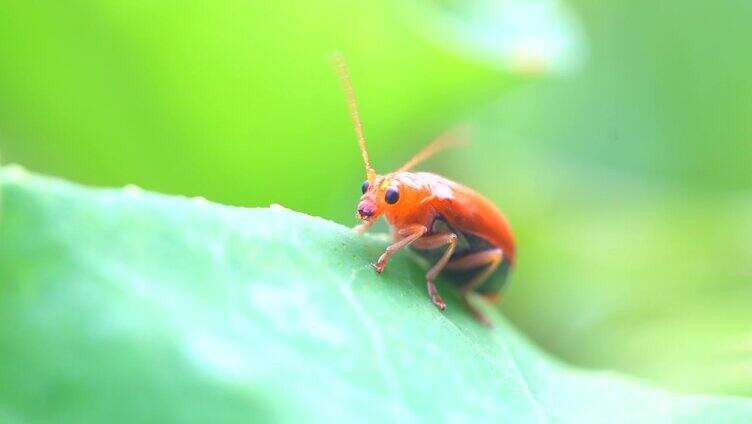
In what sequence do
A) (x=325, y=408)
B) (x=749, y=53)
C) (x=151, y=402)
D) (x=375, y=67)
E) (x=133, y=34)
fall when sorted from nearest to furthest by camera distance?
(x=151, y=402)
(x=325, y=408)
(x=133, y=34)
(x=375, y=67)
(x=749, y=53)

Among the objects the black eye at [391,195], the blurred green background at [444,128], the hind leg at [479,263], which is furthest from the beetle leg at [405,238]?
the blurred green background at [444,128]

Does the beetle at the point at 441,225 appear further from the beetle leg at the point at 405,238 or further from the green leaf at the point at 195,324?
the green leaf at the point at 195,324

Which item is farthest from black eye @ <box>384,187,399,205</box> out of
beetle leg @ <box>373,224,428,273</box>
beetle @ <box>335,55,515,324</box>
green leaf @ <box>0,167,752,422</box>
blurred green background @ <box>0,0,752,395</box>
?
blurred green background @ <box>0,0,752,395</box>

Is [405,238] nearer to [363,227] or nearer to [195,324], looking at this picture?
[363,227]

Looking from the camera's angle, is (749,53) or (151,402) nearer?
(151,402)

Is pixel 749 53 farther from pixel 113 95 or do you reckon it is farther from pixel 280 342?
pixel 280 342

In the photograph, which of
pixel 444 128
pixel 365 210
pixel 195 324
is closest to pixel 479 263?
pixel 365 210

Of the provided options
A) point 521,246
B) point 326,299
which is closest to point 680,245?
point 521,246
